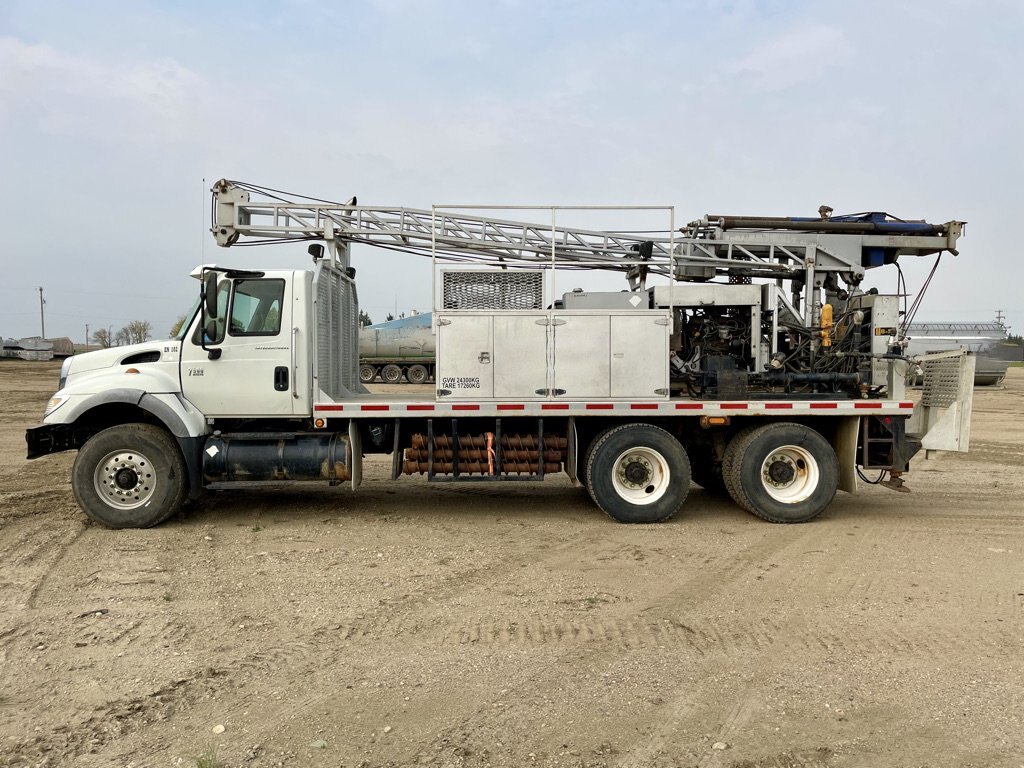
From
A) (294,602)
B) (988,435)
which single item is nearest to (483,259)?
(294,602)

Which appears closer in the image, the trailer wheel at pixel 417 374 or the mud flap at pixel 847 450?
the mud flap at pixel 847 450

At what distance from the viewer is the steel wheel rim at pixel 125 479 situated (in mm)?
7504

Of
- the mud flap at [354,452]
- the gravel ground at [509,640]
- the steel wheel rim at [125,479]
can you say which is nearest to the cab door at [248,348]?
the mud flap at [354,452]

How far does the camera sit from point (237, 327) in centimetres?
779

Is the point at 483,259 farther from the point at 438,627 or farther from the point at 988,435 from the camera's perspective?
the point at 988,435

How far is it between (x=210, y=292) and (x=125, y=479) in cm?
209

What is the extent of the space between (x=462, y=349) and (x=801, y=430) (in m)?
3.76

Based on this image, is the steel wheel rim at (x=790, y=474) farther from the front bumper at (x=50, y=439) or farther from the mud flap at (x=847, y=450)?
the front bumper at (x=50, y=439)

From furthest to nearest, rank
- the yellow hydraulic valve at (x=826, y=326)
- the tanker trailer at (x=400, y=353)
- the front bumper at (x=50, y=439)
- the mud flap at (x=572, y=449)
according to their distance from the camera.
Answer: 1. the tanker trailer at (x=400, y=353)
2. the yellow hydraulic valve at (x=826, y=326)
3. the mud flap at (x=572, y=449)
4. the front bumper at (x=50, y=439)

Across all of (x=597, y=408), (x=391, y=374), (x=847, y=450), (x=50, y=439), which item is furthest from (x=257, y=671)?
(x=391, y=374)

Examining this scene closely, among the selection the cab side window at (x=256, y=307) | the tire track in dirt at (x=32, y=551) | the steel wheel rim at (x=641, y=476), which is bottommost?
the tire track in dirt at (x=32, y=551)

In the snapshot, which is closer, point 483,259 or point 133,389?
point 133,389

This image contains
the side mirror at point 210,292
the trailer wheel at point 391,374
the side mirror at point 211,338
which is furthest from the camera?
the trailer wheel at point 391,374

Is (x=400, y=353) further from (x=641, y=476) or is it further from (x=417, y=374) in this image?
(x=641, y=476)
